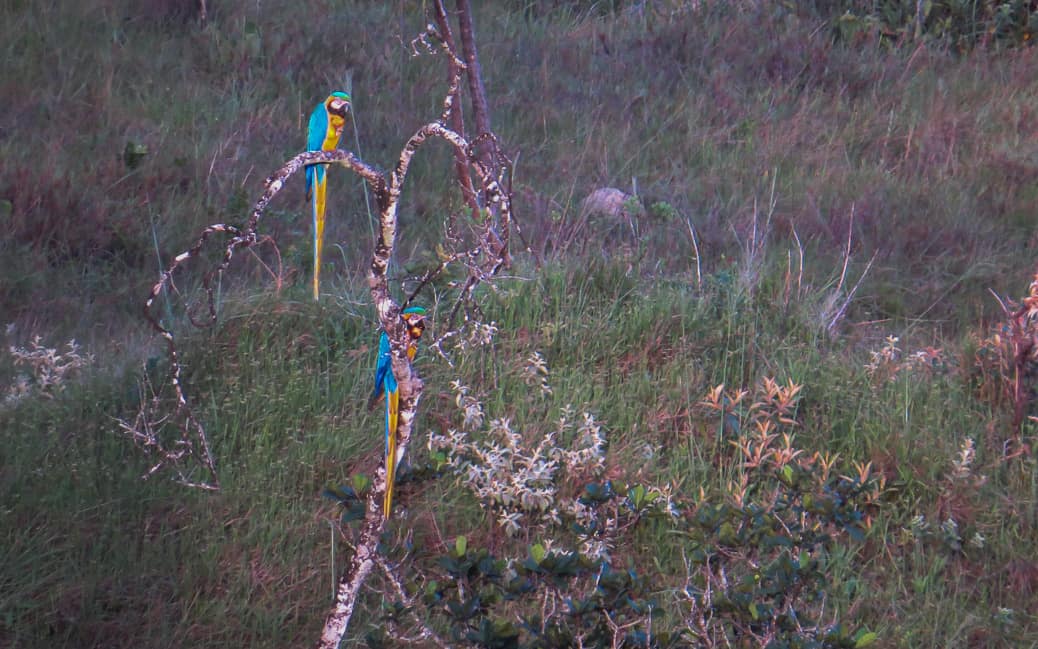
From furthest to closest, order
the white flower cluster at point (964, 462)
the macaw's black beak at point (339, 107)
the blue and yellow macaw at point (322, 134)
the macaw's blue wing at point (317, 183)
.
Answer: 1. the white flower cluster at point (964, 462)
2. the macaw's black beak at point (339, 107)
3. the blue and yellow macaw at point (322, 134)
4. the macaw's blue wing at point (317, 183)

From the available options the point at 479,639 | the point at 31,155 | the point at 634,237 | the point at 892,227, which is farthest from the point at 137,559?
the point at 892,227

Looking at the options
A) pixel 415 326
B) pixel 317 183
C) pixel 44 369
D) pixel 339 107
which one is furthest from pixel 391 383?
pixel 44 369

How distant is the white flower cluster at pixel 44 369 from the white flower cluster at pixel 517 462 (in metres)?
1.32

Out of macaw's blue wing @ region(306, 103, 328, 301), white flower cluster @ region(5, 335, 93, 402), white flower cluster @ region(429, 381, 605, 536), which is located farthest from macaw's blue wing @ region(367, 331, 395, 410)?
white flower cluster @ region(5, 335, 93, 402)

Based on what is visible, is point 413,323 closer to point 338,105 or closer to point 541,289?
point 338,105

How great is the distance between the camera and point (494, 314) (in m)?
4.20

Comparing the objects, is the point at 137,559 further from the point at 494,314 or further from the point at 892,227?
the point at 892,227

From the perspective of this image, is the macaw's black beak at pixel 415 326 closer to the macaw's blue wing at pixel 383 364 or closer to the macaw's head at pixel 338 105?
the macaw's blue wing at pixel 383 364

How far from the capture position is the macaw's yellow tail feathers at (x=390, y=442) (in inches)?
84.8

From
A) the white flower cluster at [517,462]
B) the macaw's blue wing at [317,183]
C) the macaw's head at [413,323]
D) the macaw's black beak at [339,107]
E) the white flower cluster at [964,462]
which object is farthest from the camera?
the white flower cluster at [964,462]

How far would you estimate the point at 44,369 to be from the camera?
3.73 m

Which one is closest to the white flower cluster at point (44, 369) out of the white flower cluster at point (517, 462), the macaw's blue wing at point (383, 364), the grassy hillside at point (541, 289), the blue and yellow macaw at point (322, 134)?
the grassy hillside at point (541, 289)

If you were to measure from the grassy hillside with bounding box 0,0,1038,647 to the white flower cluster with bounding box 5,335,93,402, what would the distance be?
26 mm

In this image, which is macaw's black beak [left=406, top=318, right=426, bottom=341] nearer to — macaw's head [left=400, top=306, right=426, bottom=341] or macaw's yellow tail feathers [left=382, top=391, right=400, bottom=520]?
macaw's head [left=400, top=306, right=426, bottom=341]
